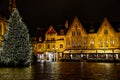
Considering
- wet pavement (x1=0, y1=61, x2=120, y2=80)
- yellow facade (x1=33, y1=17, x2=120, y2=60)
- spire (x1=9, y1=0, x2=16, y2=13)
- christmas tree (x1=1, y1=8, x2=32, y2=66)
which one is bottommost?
wet pavement (x1=0, y1=61, x2=120, y2=80)

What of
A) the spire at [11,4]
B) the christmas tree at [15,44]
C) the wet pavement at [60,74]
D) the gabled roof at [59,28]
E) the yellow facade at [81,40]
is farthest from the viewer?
the gabled roof at [59,28]

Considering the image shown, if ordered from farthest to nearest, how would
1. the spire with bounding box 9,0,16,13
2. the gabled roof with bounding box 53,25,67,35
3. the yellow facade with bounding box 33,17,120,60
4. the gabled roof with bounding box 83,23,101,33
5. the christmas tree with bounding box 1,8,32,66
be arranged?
the gabled roof with bounding box 53,25,67,35
the spire with bounding box 9,0,16,13
the gabled roof with bounding box 83,23,101,33
the yellow facade with bounding box 33,17,120,60
the christmas tree with bounding box 1,8,32,66

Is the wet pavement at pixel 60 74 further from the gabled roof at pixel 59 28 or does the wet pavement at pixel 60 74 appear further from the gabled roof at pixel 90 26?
the gabled roof at pixel 59 28

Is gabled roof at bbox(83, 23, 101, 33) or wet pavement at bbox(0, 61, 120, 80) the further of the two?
gabled roof at bbox(83, 23, 101, 33)

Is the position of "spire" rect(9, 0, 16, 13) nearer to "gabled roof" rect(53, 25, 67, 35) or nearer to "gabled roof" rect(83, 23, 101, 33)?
"gabled roof" rect(53, 25, 67, 35)

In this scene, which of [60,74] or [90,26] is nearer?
[60,74]

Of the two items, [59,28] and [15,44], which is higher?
[59,28]

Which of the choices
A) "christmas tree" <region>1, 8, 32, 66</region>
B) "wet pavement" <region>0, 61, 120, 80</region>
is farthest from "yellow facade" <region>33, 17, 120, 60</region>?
"wet pavement" <region>0, 61, 120, 80</region>

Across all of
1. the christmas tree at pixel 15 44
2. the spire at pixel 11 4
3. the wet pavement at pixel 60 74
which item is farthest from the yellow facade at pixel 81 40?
the wet pavement at pixel 60 74

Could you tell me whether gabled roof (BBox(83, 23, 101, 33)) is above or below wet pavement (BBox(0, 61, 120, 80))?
above

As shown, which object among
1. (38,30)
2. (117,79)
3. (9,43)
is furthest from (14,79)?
(38,30)

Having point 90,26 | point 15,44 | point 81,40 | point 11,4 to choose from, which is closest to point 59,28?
point 81,40

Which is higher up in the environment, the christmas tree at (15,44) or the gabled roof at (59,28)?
the gabled roof at (59,28)

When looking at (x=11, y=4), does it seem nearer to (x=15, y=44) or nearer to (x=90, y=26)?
(x=90, y=26)
